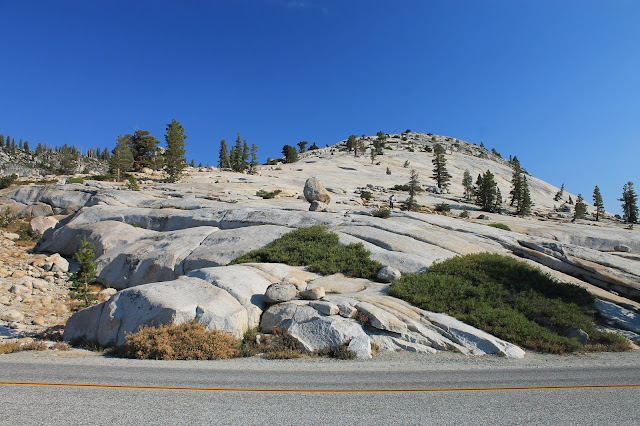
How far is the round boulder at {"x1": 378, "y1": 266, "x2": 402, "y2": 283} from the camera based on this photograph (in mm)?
17297

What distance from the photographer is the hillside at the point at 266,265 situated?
12.3 meters

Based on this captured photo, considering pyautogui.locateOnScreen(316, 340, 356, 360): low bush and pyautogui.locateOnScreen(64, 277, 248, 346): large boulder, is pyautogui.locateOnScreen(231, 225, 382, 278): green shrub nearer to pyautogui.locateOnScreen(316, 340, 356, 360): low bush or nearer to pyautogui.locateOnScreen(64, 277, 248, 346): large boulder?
pyautogui.locateOnScreen(64, 277, 248, 346): large boulder

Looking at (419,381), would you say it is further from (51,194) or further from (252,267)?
(51,194)

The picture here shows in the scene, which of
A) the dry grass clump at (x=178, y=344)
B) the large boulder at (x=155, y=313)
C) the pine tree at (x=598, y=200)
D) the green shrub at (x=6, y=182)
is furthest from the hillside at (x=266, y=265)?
the pine tree at (x=598, y=200)

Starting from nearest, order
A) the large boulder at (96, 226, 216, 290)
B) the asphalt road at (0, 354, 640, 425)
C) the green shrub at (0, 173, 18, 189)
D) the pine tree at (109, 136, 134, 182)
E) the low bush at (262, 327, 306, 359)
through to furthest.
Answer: the asphalt road at (0, 354, 640, 425), the low bush at (262, 327, 306, 359), the large boulder at (96, 226, 216, 290), the green shrub at (0, 173, 18, 189), the pine tree at (109, 136, 134, 182)

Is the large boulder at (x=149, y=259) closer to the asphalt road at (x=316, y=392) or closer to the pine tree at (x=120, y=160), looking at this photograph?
the asphalt road at (x=316, y=392)

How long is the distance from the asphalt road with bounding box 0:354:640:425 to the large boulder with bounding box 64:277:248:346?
5.44 feet

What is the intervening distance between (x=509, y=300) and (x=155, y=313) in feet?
48.3

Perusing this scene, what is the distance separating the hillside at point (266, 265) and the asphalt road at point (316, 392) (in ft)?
5.91

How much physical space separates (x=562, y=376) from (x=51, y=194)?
1950 inches

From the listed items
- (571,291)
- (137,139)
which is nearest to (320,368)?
(571,291)

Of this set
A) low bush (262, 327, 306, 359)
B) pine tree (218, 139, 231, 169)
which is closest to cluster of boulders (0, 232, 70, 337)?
low bush (262, 327, 306, 359)

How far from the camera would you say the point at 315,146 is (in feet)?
543

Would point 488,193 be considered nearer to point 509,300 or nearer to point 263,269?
point 509,300
